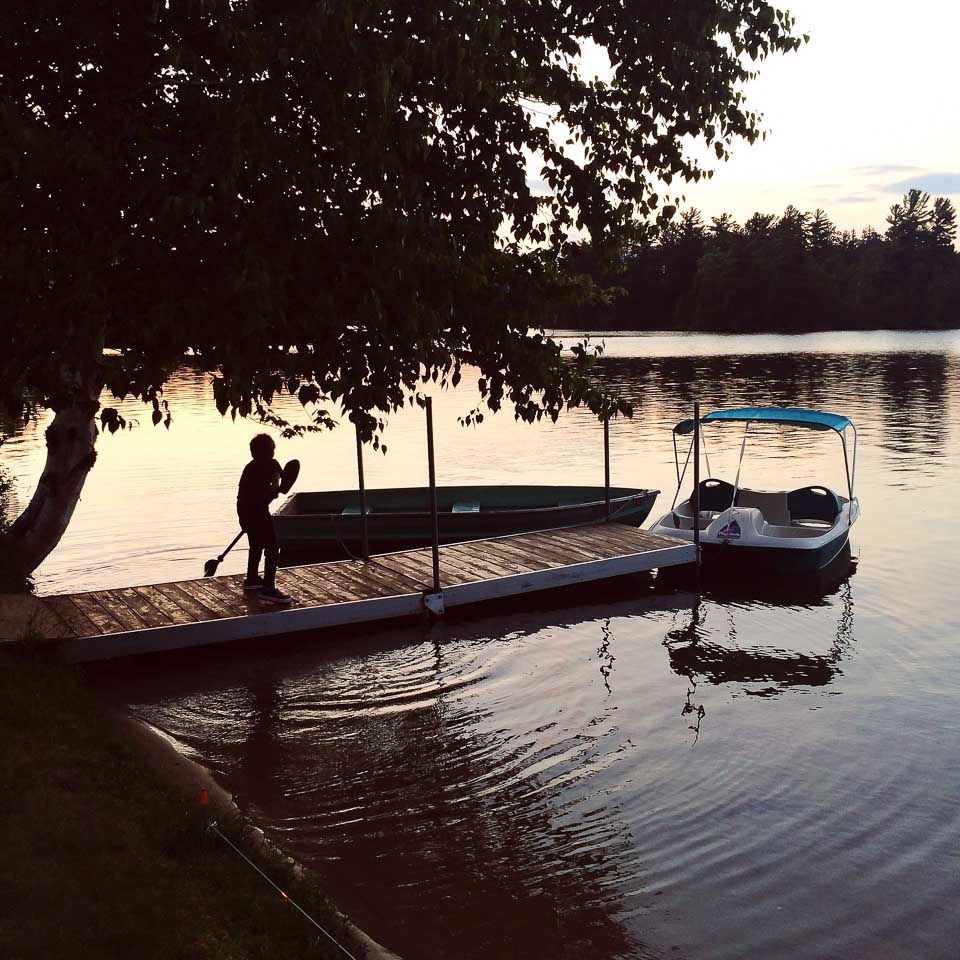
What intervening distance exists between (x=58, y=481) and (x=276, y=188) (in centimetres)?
649

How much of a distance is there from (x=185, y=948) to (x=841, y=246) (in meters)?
192

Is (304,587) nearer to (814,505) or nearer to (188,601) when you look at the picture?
(188,601)

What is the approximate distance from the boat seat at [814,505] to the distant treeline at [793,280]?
128197 millimetres

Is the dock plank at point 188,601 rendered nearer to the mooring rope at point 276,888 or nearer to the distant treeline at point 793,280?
the mooring rope at point 276,888

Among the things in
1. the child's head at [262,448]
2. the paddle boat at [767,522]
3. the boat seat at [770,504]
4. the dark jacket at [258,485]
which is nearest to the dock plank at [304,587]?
the dark jacket at [258,485]

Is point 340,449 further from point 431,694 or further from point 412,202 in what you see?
point 412,202

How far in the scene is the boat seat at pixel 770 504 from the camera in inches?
829

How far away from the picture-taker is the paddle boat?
19.1 meters

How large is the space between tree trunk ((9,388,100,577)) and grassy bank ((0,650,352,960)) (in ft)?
14.4

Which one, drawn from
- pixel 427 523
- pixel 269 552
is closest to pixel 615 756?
pixel 269 552

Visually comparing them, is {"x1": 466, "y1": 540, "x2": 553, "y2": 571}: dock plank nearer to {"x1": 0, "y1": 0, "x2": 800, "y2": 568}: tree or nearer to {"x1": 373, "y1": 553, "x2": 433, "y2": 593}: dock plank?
{"x1": 373, "y1": 553, "x2": 433, "y2": 593}: dock plank

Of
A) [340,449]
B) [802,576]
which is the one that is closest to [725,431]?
[340,449]

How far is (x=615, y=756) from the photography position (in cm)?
1137

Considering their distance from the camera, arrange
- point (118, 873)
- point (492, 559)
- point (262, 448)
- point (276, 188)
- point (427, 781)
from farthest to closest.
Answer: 1. point (492, 559)
2. point (262, 448)
3. point (427, 781)
4. point (276, 188)
5. point (118, 873)
